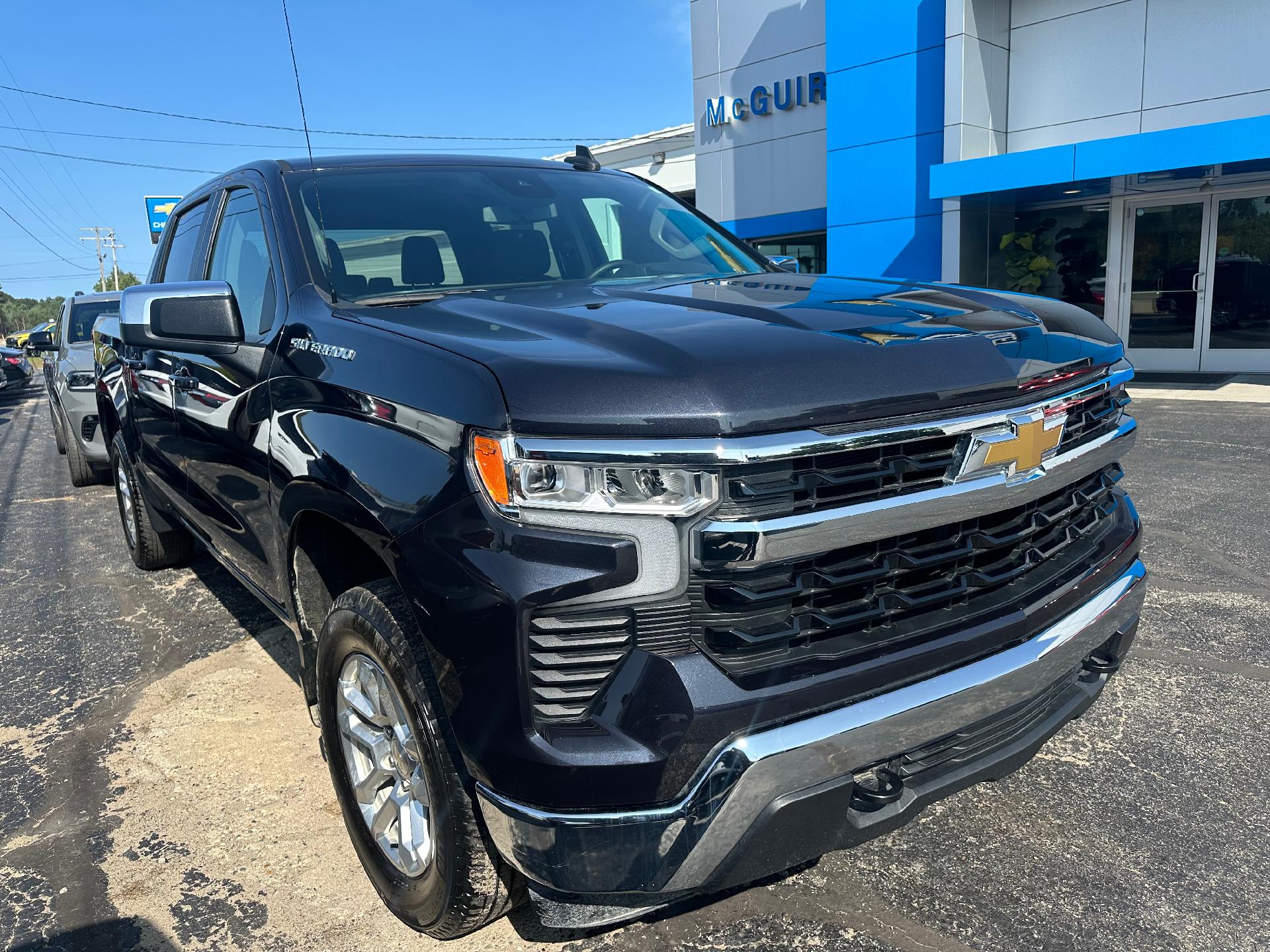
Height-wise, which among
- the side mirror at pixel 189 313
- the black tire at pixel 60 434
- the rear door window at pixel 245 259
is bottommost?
the black tire at pixel 60 434

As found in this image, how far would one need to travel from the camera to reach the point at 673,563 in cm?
170

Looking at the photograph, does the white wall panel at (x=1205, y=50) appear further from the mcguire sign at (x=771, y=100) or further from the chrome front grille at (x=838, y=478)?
the chrome front grille at (x=838, y=478)

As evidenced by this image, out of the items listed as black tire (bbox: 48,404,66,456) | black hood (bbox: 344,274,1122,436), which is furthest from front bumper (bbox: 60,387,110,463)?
black hood (bbox: 344,274,1122,436)

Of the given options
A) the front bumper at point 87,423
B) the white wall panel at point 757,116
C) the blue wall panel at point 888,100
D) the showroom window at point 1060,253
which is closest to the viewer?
the front bumper at point 87,423

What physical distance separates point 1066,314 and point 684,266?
49.7 inches

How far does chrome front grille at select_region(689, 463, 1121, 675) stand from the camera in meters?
1.74

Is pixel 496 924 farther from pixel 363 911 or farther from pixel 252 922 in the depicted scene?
pixel 252 922

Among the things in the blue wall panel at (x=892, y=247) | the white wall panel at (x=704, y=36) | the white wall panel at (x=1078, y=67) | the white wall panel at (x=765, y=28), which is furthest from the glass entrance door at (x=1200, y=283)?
the white wall panel at (x=704, y=36)

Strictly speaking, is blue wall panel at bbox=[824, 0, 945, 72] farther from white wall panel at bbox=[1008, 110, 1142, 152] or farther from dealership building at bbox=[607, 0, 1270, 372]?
white wall panel at bbox=[1008, 110, 1142, 152]

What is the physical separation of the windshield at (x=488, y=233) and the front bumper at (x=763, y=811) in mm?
1647

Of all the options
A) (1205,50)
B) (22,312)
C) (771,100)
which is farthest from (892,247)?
(22,312)

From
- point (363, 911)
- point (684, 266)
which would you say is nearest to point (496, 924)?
point (363, 911)

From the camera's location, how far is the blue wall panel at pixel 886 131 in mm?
14344

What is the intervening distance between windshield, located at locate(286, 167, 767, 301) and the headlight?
1.24 meters
